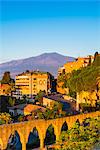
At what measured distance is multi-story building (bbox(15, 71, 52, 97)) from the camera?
47.0 m

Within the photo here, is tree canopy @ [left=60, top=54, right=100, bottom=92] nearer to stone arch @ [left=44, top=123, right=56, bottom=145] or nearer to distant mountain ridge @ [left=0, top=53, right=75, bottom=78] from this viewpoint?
stone arch @ [left=44, top=123, right=56, bottom=145]

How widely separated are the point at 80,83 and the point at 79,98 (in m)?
1.30

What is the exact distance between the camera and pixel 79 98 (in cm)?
3706

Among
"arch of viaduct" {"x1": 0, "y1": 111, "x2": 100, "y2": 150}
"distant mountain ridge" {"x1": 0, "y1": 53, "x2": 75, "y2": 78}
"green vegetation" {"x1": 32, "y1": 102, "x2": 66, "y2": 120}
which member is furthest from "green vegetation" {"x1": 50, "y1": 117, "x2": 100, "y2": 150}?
"distant mountain ridge" {"x1": 0, "y1": 53, "x2": 75, "y2": 78}

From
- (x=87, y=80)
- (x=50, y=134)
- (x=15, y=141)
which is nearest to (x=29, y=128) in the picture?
(x=15, y=141)

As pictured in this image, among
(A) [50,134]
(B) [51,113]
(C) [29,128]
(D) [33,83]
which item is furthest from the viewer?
(D) [33,83]

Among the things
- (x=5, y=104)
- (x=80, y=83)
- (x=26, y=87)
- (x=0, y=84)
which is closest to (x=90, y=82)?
(x=80, y=83)

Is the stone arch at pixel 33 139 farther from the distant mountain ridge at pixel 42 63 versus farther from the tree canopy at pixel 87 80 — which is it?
the distant mountain ridge at pixel 42 63

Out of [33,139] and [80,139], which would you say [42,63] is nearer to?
[33,139]

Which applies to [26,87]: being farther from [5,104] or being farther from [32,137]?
[32,137]

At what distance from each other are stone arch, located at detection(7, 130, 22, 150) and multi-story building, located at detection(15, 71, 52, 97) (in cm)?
2397

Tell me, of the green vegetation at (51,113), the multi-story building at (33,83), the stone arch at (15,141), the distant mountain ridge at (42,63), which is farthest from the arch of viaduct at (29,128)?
the distant mountain ridge at (42,63)

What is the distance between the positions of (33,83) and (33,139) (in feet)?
83.8

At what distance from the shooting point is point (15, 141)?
22031 mm
